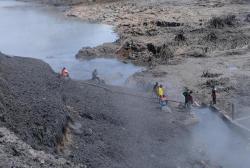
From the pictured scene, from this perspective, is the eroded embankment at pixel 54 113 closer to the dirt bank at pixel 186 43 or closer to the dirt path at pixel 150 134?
the dirt path at pixel 150 134

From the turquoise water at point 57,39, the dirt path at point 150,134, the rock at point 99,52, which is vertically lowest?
the turquoise water at point 57,39

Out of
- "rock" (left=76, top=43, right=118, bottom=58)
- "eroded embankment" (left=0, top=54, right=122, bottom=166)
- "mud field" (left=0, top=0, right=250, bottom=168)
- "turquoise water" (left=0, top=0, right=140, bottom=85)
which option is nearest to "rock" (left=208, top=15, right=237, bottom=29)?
"mud field" (left=0, top=0, right=250, bottom=168)

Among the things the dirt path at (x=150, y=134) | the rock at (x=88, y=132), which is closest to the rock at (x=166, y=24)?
the dirt path at (x=150, y=134)

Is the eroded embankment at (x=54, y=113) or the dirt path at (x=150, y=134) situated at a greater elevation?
the eroded embankment at (x=54, y=113)

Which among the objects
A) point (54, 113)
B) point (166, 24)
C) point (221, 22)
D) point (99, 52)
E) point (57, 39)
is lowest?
point (57, 39)

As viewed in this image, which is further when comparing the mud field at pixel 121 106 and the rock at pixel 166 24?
the rock at pixel 166 24

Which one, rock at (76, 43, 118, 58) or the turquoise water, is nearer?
the turquoise water

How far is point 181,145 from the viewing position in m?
14.0

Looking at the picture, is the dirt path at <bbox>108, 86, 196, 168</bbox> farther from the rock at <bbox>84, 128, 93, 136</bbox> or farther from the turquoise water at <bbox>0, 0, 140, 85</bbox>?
the turquoise water at <bbox>0, 0, 140, 85</bbox>

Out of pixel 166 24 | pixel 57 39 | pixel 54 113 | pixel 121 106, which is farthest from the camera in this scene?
pixel 57 39

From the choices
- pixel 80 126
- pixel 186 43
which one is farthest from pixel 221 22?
pixel 80 126

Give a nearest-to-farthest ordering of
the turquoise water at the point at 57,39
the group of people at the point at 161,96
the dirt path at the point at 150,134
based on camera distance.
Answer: the dirt path at the point at 150,134, the group of people at the point at 161,96, the turquoise water at the point at 57,39

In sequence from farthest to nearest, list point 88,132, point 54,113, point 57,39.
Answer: point 57,39 → point 88,132 → point 54,113

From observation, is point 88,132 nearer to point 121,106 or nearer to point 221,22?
point 121,106
